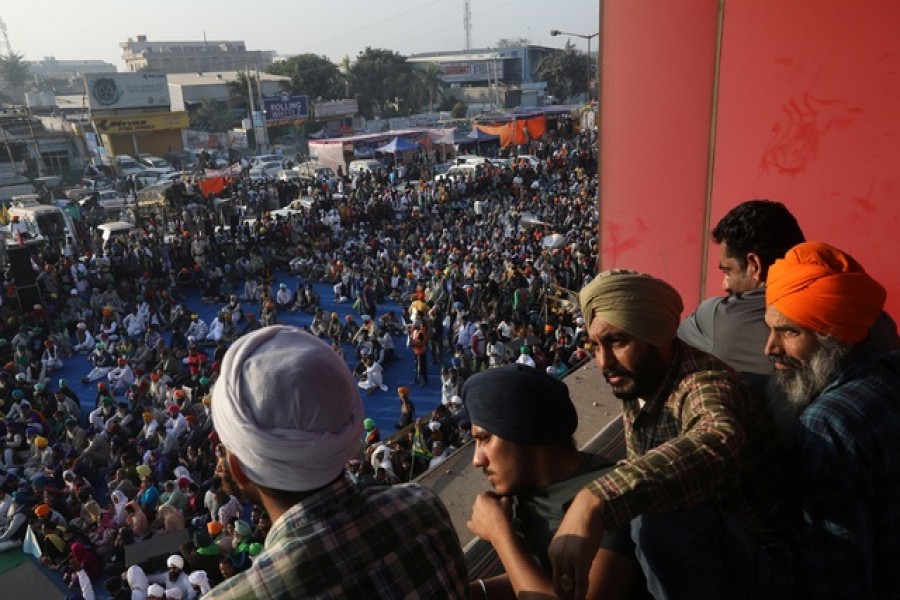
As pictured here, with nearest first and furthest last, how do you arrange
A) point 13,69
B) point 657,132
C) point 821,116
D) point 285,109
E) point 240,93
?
point 821,116
point 657,132
point 285,109
point 240,93
point 13,69

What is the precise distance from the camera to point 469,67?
5928cm

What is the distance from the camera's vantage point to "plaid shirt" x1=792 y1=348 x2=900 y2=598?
4.34ft

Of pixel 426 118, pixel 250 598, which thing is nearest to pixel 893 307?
pixel 250 598

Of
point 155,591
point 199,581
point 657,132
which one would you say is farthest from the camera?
point 199,581

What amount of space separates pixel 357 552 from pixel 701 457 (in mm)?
664

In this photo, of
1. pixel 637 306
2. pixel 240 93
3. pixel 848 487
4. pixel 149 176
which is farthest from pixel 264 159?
pixel 848 487

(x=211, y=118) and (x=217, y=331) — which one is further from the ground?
(x=211, y=118)

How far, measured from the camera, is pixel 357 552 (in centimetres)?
112

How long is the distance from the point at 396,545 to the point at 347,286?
13.6 metres

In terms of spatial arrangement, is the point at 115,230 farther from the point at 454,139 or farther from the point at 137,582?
the point at 454,139

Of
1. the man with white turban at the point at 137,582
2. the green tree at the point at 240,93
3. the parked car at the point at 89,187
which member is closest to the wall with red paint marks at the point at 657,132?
the man with white turban at the point at 137,582

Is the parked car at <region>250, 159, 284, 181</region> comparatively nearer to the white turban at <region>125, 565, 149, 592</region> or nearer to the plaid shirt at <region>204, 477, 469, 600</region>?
the white turban at <region>125, 565, 149, 592</region>

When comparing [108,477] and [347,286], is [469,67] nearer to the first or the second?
[347,286]

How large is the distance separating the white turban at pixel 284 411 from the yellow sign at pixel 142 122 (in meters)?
39.0
